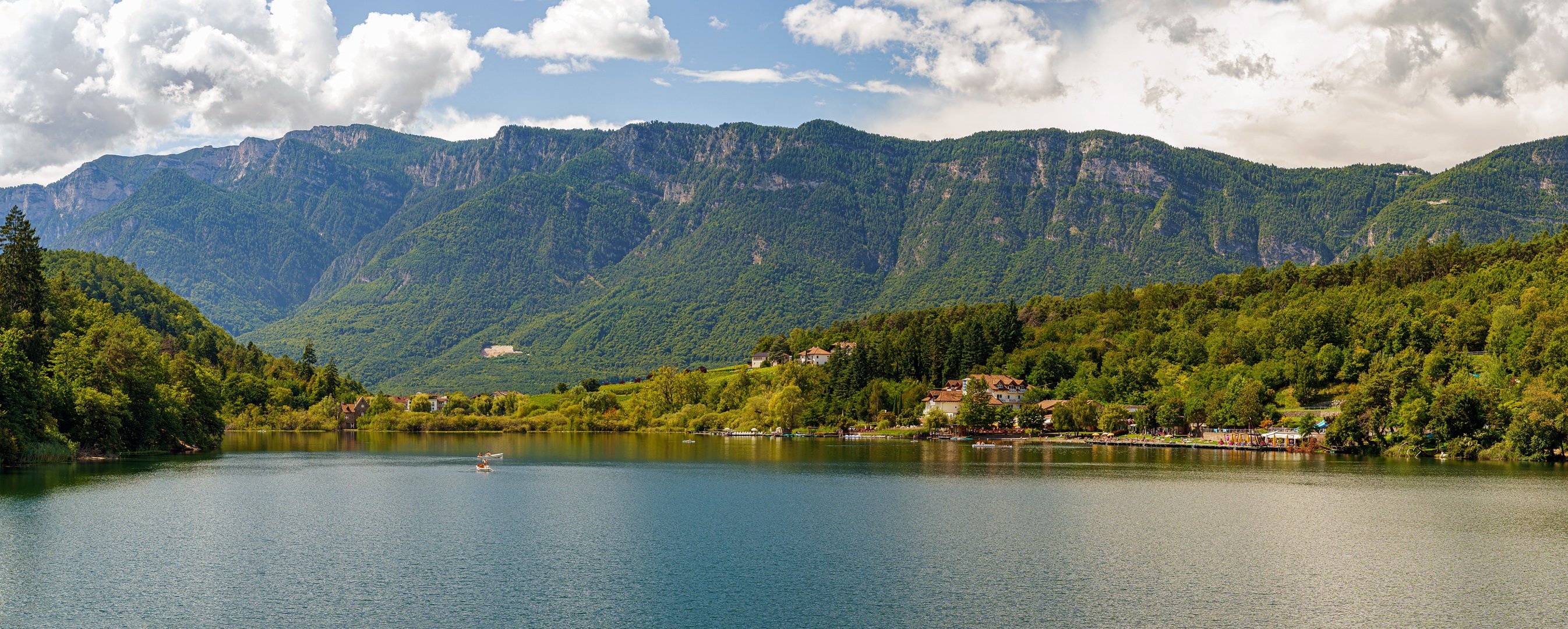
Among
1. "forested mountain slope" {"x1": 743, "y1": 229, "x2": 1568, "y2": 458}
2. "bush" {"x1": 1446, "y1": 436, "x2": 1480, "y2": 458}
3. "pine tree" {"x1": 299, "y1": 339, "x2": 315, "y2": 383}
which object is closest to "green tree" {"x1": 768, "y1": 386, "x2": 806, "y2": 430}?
"forested mountain slope" {"x1": 743, "y1": 229, "x2": 1568, "y2": 458}

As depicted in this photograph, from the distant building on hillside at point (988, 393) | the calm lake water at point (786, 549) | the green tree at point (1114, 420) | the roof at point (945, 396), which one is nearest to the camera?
the calm lake water at point (786, 549)

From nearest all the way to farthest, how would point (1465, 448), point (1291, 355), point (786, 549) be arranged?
point (786, 549), point (1465, 448), point (1291, 355)

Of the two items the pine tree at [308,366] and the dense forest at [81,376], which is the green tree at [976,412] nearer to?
A: the dense forest at [81,376]

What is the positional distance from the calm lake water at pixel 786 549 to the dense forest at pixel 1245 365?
19.0m

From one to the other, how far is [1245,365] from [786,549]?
339 ft

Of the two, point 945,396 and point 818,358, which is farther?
point 818,358

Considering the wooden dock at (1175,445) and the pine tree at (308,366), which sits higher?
the pine tree at (308,366)

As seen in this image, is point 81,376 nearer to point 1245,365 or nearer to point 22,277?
point 22,277

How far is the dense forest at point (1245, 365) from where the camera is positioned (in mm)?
96312

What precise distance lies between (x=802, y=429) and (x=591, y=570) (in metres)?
120

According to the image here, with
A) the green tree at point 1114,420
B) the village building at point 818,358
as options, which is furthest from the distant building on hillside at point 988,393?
the village building at point 818,358

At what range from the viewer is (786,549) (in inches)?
1768

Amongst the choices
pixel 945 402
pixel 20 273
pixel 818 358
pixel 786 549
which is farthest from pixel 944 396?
pixel 786 549

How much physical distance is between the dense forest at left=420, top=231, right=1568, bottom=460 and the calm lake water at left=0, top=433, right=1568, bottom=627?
62.3 feet
